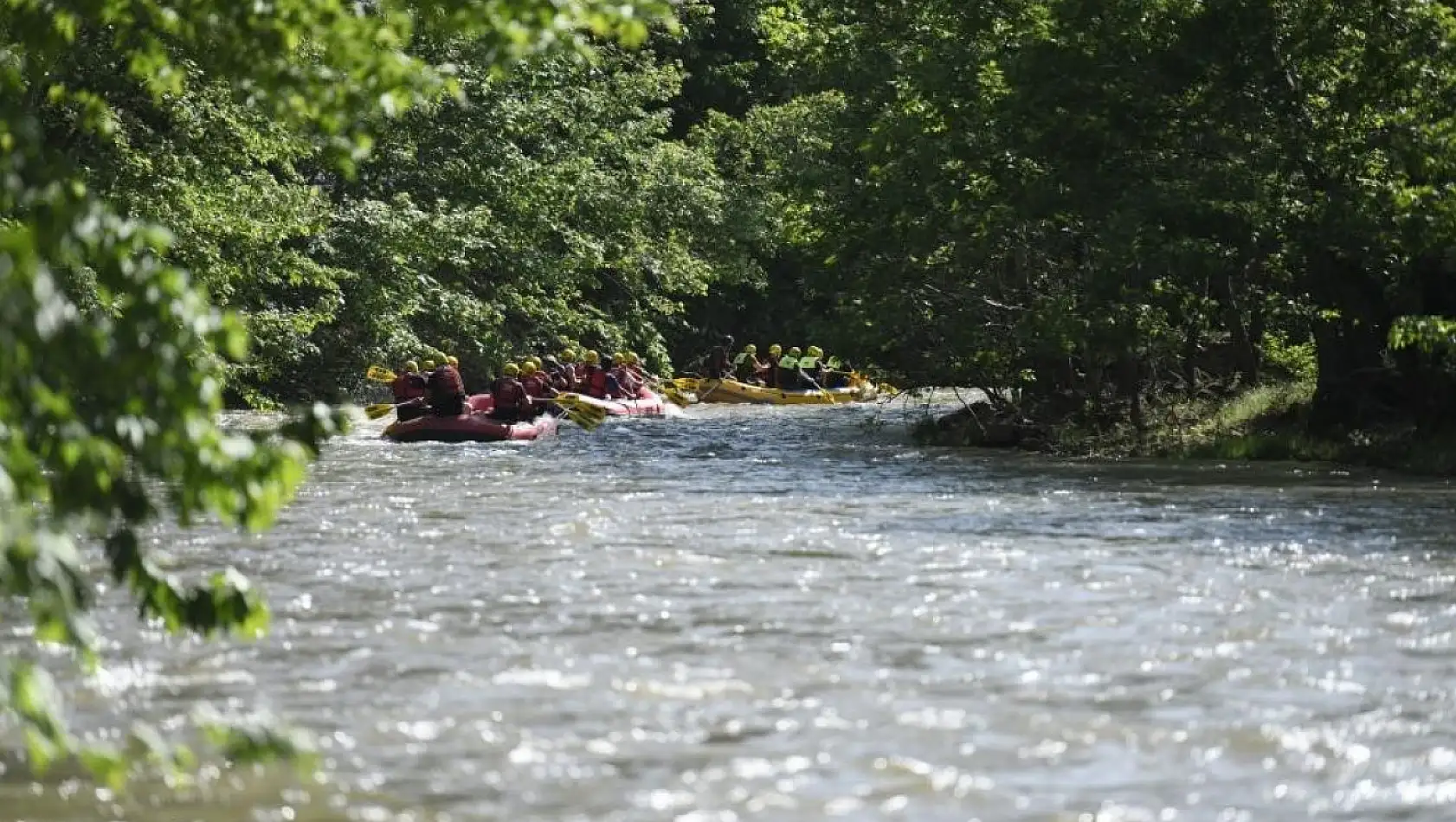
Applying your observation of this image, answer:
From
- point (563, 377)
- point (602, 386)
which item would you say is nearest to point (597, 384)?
point (602, 386)

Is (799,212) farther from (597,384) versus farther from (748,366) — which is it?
(748,366)

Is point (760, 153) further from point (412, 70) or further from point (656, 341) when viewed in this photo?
point (412, 70)

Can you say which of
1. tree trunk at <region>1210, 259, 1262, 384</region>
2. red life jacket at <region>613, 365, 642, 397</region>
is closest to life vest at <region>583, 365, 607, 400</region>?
red life jacket at <region>613, 365, 642, 397</region>

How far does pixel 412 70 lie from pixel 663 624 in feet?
12.8

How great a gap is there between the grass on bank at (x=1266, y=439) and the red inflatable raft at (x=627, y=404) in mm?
9445

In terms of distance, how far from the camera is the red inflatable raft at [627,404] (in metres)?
31.8

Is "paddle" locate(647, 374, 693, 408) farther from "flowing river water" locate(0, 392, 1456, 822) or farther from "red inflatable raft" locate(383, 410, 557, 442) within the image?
"flowing river water" locate(0, 392, 1456, 822)

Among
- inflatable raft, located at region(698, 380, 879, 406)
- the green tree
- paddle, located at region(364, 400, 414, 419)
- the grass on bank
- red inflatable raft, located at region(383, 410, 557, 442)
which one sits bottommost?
the grass on bank

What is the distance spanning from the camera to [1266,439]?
24.1 metres

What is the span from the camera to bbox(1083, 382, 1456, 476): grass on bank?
22359 mm

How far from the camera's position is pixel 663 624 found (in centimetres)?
1111

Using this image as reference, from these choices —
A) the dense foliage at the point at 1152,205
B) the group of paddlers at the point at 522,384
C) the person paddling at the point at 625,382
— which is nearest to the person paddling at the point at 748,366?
the group of paddlers at the point at 522,384

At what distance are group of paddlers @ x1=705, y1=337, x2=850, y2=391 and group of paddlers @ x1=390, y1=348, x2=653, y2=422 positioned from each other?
3.13m

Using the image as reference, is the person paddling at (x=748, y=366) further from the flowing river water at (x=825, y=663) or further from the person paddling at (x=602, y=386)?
the flowing river water at (x=825, y=663)
